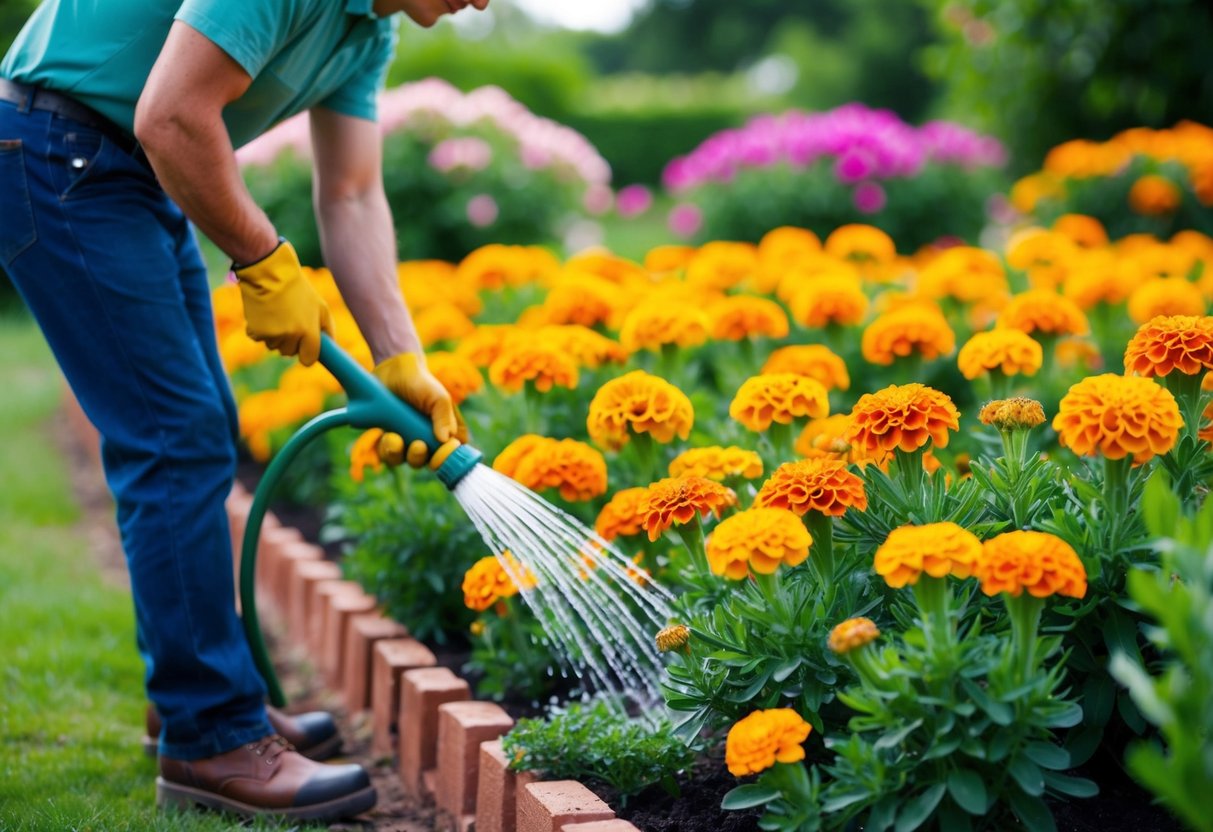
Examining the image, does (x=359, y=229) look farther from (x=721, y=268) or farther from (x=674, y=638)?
(x=721, y=268)

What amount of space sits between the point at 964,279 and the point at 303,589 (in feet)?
7.17

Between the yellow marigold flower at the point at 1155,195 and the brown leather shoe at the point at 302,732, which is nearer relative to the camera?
the brown leather shoe at the point at 302,732

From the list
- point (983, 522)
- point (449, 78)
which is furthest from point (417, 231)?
point (449, 78)

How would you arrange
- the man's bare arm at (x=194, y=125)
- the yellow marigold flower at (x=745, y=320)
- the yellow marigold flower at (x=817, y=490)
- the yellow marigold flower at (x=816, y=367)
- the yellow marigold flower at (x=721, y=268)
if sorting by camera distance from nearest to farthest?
the yellow marigold flower at (x=817, y=490)
the man's bare arm at (x=194, y=125)
the yellow marigold flower at (x=816, y=367)
the yellow marigold flower at (x=745, y=320)
the yellow marigold flower at (x=721, y=268)

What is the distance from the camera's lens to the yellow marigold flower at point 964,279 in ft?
12.4

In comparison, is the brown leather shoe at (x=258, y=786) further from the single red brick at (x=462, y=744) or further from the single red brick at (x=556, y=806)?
the single red brick at (x=556, y=806)

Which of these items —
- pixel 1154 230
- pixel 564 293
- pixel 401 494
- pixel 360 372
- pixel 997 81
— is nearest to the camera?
pixel 360 372

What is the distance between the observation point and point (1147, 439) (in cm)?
172

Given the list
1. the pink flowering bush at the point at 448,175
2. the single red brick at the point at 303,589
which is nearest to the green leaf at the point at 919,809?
the single red brick at the point at 303,589

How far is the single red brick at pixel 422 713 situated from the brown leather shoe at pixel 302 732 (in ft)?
0.72

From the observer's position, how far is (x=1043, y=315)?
9.59 feet

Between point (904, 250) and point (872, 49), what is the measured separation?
1791cm

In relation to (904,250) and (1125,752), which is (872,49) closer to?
(904,250)

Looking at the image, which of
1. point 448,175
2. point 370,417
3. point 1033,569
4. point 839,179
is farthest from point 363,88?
point 839,179
